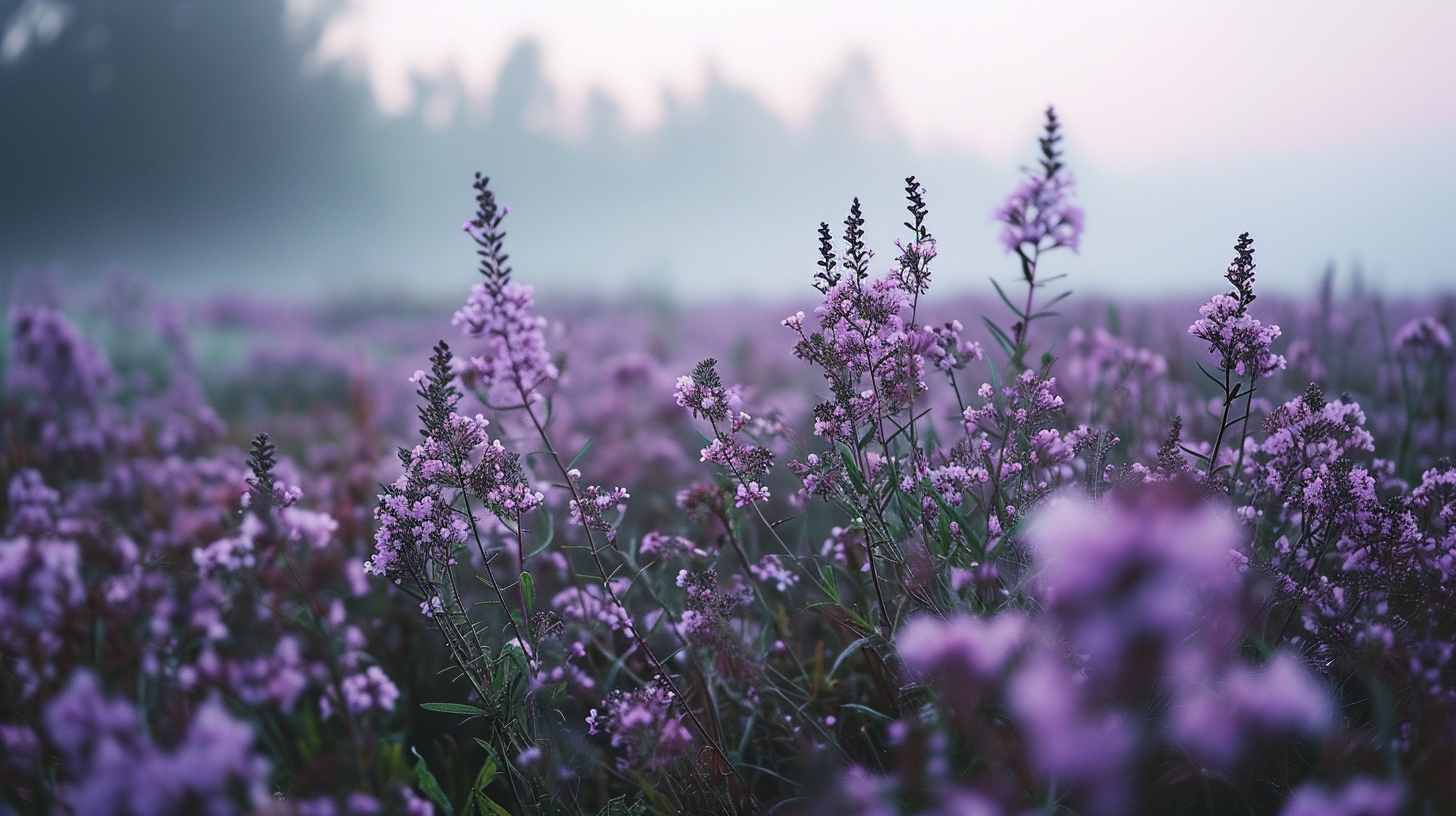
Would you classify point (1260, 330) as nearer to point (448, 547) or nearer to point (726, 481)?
point (726, 481)

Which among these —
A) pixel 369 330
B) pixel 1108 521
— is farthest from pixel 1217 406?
pixel 369 330

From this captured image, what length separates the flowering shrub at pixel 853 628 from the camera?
903mm

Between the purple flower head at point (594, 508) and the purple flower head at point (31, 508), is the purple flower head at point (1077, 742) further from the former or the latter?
the purple flower head at point (31, 508)

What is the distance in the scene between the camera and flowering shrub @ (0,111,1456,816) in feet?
2.96

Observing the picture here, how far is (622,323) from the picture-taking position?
11352 mm

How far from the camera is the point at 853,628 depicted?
6.62 feet

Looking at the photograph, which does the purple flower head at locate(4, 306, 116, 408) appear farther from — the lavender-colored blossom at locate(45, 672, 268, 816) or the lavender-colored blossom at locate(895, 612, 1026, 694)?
the lavender-colored blossom at locate(895, 612, 1026, 694)

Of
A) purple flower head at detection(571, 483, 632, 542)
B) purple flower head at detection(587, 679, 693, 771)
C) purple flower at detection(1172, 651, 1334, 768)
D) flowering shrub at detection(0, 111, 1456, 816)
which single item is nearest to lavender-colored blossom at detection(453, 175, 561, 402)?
flowering shrub at detection(0, 111, 1456, 816)

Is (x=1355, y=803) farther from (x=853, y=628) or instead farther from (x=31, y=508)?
(x=31, y=508)

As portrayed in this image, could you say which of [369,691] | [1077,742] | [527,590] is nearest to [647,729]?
[527,590]

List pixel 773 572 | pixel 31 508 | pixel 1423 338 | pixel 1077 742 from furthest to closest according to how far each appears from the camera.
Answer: pixel 1423 338, pixel 31 508, pixel 773 572, pixel 1077 742

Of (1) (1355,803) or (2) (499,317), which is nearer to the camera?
(1) (1355,803)

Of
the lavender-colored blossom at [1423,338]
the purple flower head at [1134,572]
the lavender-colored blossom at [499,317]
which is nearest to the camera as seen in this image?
the purple flower head at [1134,572]

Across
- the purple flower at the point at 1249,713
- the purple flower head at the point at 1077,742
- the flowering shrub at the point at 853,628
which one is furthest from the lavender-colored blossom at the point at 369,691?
the purple flower at the point at 1249,713
